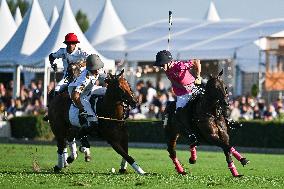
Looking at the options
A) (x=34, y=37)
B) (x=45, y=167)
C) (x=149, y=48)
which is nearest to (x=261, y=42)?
(x=149, y=48)

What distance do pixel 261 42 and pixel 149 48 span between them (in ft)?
18.6

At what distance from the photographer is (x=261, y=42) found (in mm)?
41531

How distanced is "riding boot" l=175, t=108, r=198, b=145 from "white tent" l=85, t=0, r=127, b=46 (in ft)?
104

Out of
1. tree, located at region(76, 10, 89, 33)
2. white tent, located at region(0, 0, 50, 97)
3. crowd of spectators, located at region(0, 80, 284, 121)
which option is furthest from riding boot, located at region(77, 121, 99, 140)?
tree, located at region(76, 10, 89, 33)

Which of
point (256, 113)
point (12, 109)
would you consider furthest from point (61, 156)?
point (12, 109)

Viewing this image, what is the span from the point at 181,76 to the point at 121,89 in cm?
139

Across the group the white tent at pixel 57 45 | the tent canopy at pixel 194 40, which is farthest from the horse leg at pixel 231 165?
the tent canopy at pixel 194 40

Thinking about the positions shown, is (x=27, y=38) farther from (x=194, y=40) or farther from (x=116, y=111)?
(x=116, y=111)

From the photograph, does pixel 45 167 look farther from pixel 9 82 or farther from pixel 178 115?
pixel 9 82

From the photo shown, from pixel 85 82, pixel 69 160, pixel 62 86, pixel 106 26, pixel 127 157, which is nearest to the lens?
pixel 127 157

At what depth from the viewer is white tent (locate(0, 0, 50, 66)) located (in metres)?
42.5

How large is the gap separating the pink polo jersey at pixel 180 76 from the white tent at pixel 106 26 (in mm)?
31369

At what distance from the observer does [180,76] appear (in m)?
19.4

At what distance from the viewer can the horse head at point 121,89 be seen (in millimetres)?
18513
